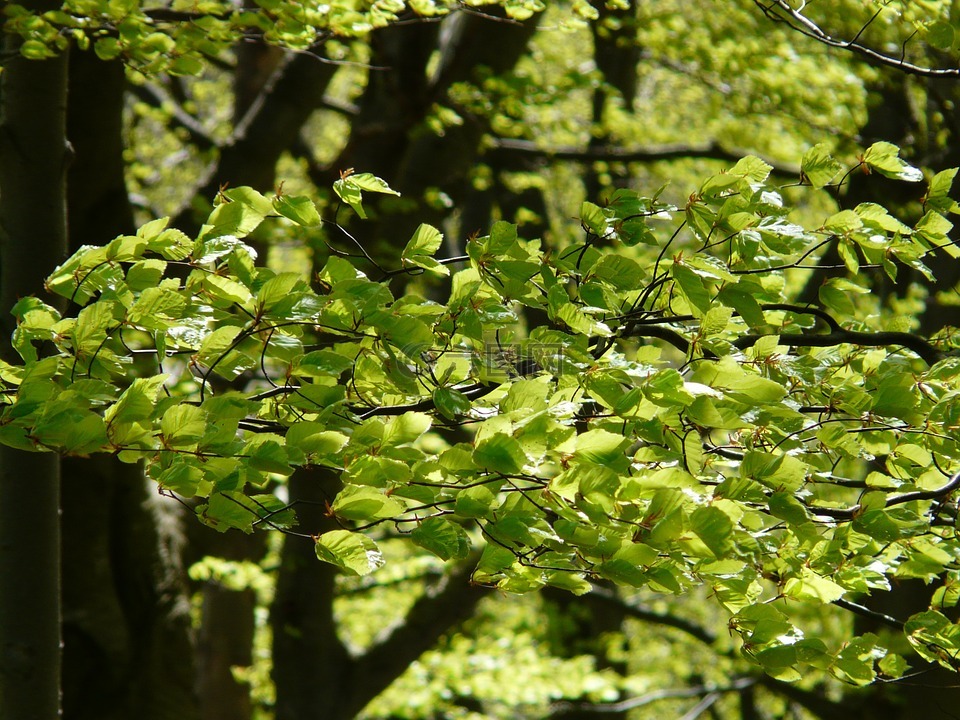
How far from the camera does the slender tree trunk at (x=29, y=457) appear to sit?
116 inches

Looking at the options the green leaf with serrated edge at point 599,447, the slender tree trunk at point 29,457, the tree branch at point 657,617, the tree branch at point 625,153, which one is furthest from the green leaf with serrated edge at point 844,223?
the tree branch at point 657,617

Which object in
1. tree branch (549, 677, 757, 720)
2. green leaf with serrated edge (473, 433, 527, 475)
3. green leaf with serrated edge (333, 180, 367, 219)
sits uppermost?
green leaf with serrated edge (333, 180, 367, 219)

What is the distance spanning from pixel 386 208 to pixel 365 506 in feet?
13.3

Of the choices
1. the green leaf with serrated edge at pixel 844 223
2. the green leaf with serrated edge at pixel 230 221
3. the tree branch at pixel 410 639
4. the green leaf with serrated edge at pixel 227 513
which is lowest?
the tree branch at pixel 410 639

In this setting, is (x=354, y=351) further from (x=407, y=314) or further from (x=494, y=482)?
(x=494, y=482)

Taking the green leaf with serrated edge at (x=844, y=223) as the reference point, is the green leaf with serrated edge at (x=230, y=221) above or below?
below

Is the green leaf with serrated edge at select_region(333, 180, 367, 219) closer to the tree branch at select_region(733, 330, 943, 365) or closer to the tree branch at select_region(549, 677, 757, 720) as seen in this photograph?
the tree branch at select_region(733, 330, 943, 365)

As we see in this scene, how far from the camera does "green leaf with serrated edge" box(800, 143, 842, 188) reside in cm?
191

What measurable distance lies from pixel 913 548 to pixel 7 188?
3.08m

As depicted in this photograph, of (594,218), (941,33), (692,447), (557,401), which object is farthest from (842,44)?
(557,401)

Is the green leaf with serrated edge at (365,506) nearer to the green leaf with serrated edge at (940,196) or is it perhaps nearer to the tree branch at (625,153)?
the green leaf with serrated edge at (940,196)

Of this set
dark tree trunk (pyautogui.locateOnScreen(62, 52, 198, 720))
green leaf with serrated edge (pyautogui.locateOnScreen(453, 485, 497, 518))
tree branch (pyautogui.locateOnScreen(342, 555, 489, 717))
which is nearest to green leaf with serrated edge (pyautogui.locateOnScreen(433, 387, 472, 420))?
green leaf with serrated edge (pyautogui.locateOnScreen(453, 485, 497, 518))

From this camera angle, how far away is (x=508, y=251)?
73.1 inches

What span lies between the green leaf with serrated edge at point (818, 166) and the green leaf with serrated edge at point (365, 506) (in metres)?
1.16
